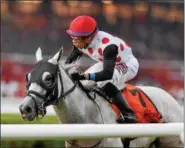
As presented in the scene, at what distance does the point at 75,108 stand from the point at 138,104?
19.6 inches

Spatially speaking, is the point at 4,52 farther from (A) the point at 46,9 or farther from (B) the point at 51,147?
(B) the point at 51,147

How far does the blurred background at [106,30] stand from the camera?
12445mm

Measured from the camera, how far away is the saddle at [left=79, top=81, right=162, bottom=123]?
429 centimetres

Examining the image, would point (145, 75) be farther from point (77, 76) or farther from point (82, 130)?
point (82, 130)

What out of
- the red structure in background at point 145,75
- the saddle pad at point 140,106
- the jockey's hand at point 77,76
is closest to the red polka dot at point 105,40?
the jockey's hand at point 77,76

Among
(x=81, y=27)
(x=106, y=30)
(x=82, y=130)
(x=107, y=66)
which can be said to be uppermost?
(x=82, y=130)

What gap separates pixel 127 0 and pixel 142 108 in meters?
9.23

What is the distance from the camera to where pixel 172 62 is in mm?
12992

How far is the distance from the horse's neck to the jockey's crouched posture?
0.09m

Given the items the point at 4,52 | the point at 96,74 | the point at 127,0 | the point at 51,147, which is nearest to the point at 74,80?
the point at 96,74

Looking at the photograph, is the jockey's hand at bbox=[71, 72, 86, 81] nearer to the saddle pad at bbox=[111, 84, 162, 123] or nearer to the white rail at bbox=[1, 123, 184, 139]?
the saddle pad at bbox=[111, 84, 162, 123]

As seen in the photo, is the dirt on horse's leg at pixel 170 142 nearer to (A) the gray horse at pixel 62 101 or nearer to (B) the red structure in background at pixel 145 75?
(A) the gray horse at pixel 62 101

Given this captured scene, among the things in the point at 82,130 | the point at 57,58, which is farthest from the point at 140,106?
the point at 82,130

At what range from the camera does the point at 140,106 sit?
444cm
